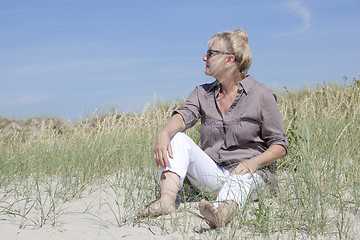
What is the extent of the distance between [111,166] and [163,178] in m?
1.43

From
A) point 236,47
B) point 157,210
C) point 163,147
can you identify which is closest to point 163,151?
point 163,147

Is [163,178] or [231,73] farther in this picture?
[231,73]

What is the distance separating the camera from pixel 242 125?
276 centimetres

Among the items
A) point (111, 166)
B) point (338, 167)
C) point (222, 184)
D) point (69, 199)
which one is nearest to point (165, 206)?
point (222, 184)

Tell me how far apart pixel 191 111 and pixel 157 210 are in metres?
0.90

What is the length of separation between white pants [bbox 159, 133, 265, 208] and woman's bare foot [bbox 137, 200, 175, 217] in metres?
0.24

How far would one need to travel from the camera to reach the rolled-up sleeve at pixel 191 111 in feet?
9.41

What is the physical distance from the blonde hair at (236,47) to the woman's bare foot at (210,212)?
1140 millimetres

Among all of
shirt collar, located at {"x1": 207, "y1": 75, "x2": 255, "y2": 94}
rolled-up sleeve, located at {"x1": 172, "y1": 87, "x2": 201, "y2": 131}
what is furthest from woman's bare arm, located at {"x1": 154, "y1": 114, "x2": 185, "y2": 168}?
shirt collar, located at {"x1": 207, "y1": 75, "x2": 255, "y2": 94}

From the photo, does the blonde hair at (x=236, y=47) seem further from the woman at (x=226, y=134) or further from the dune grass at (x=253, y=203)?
the dune grass at (x=253, y=203)

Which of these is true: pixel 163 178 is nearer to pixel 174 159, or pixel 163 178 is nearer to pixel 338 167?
pixel 174 159

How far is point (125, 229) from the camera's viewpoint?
2.29m

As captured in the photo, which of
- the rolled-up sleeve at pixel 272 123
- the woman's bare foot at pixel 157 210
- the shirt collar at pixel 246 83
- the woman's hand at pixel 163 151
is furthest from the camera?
the shirt collar at pixel 246 83

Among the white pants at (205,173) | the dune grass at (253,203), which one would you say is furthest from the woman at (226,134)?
the dune grass at (253,203)
